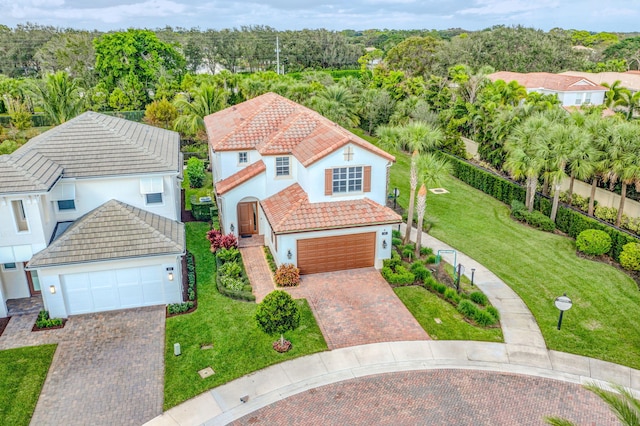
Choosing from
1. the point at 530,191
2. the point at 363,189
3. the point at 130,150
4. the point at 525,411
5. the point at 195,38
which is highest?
the point at 195,38

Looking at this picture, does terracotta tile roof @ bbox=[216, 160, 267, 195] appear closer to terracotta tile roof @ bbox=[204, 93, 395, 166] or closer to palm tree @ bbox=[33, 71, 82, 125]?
terracotta tile roof @ bbox=[204, 93, 395, 166]

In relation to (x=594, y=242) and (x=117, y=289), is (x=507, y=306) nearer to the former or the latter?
(x=594, y=242)

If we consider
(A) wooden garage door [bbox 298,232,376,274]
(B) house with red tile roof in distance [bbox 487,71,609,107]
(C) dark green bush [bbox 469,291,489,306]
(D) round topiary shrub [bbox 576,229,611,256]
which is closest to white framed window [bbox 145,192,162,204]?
(A) wooden garage door [bbox 298,232,376,274]

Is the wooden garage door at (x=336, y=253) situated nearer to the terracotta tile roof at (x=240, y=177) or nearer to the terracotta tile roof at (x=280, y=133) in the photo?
the terracotta tile roof at (x=280, y=133)

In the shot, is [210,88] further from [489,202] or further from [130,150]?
[489,202]

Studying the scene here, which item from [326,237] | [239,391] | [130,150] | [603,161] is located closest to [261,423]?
[239,391]

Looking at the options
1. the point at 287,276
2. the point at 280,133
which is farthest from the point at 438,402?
the point at 280,133

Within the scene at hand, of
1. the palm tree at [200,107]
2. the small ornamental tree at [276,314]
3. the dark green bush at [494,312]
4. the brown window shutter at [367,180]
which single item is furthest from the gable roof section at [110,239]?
the palm tree at [200,107]
